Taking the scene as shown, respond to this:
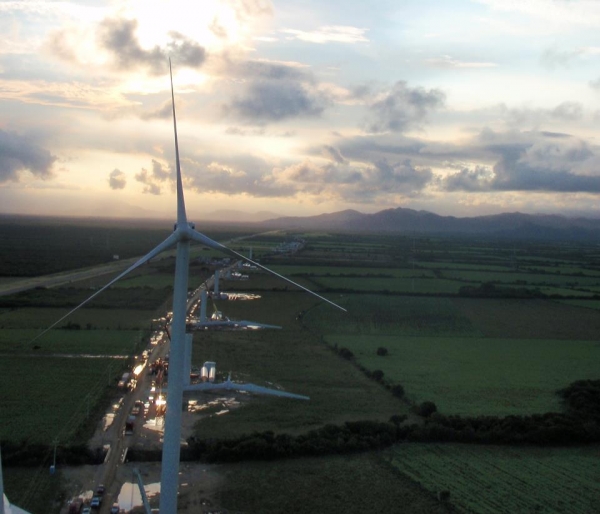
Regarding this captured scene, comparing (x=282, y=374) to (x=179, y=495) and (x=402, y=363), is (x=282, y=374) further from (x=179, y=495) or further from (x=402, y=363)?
(x=179, y=495)

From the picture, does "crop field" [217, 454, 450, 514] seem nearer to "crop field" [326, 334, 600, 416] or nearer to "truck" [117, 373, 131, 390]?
"crop field" [326, 334, 600, 416]

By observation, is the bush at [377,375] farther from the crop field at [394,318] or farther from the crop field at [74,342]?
the crop field at [74,342]

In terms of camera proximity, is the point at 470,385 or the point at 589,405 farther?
the point at 470,385

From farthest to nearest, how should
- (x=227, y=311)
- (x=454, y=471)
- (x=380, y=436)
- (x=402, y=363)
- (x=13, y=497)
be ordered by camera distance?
(x=227, y=311) < (x=402, y=363) < (x=380, y=436) < (x=454, y=471) < (x=13, y=497)

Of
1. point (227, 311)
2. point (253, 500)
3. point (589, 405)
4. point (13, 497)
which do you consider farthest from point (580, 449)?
point (227, 311)

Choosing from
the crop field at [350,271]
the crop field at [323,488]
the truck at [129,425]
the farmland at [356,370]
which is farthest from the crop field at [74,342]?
the crop field at [350,271]

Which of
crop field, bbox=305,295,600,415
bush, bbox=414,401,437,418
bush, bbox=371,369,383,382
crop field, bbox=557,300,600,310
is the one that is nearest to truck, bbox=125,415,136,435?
bush, bbox=414,401,437,418

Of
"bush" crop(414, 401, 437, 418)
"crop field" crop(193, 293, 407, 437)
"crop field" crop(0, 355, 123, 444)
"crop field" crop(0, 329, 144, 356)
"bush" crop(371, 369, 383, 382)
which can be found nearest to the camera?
"crop field" crop(0, 355, 123, 444)
